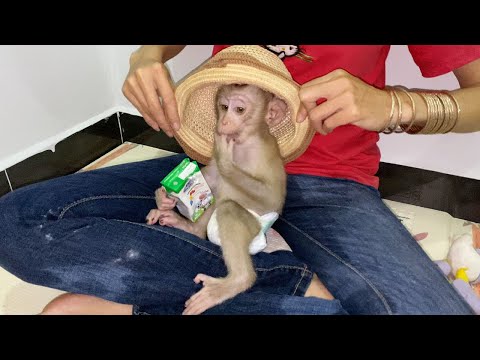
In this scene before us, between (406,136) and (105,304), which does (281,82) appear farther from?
(406,136)

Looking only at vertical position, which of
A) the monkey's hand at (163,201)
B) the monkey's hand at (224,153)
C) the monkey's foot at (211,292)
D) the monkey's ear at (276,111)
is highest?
the monkey's ear at (276,111)

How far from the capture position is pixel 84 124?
6.99 feet

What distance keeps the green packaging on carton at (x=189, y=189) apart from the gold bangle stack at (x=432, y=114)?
1.57 ft

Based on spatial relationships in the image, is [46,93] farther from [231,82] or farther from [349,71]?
[349,71]

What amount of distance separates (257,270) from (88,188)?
0.48 meters

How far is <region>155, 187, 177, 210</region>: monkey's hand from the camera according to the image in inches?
48.3

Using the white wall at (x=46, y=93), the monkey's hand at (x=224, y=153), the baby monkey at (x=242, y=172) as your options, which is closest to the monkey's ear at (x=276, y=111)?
the baby monkey at (x=242, y=172)

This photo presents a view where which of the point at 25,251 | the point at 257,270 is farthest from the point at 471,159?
the point at 25,251

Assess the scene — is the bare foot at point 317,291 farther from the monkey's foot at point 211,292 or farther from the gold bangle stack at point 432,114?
the gold bangle stack at point 432,114

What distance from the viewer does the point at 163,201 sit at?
124 centimetres

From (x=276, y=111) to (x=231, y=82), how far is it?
186 millimetres

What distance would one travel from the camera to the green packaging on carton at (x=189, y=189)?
1190 mm
